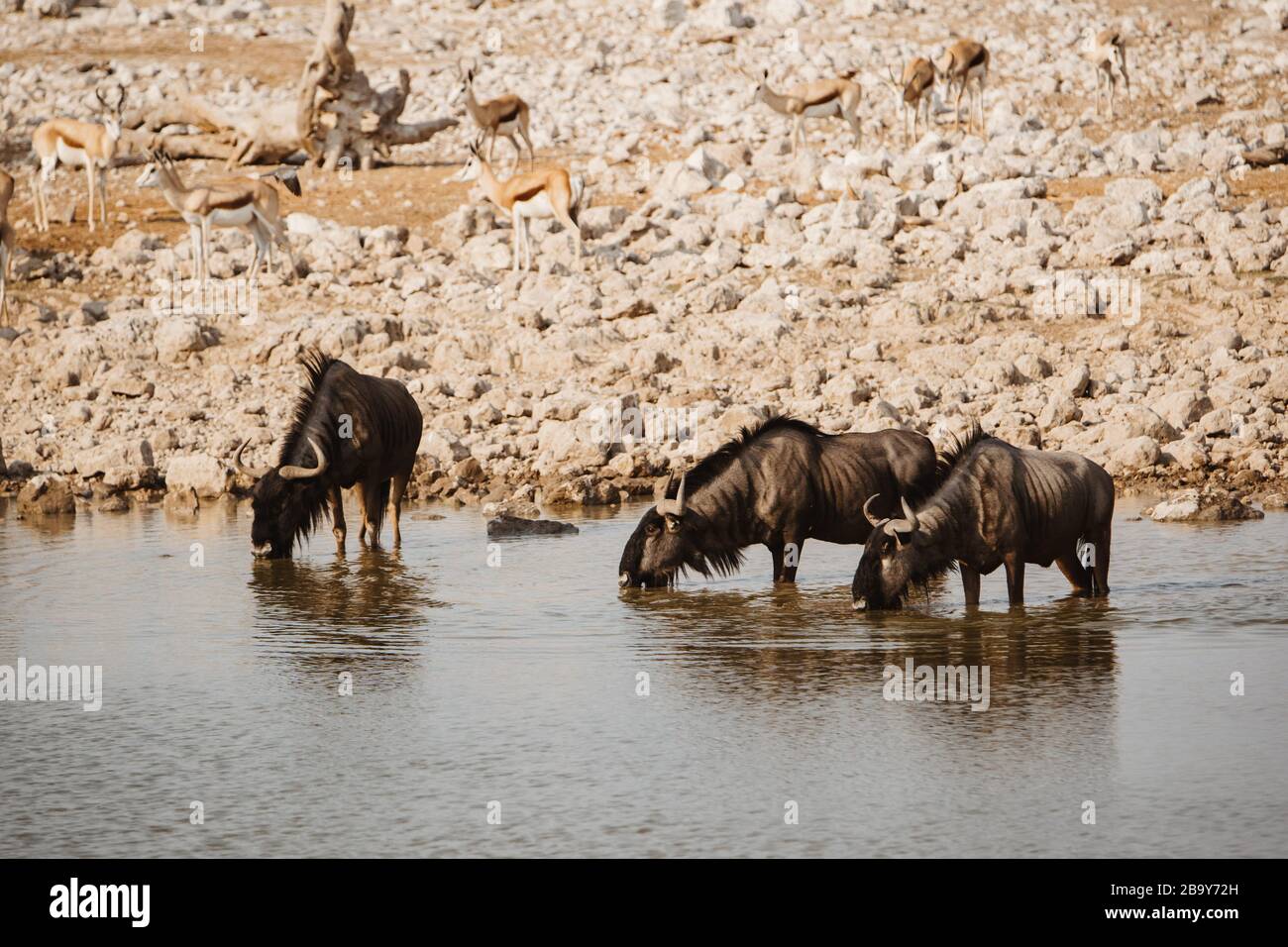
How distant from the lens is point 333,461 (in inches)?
579

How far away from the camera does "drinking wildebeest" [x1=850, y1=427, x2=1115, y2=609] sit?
11.0m

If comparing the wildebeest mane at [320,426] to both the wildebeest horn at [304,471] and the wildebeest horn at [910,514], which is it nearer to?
the wildebeest horn at [304,471]

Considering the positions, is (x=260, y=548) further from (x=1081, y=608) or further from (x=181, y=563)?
(x=1081, y=608)

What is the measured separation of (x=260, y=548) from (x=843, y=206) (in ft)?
38.1

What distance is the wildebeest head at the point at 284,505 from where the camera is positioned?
568 inches

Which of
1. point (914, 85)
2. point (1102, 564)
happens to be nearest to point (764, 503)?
point (1102, 564)

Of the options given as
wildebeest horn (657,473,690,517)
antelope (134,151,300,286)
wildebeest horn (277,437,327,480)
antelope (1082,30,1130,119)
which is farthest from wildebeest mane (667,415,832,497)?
antelope (1082,30,1130,119)

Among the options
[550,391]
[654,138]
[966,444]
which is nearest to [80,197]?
[654,138]

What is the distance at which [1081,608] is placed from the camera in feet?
37.7

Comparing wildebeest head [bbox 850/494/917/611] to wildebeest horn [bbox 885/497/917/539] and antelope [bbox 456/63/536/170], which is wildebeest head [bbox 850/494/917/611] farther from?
antelope [bbox 456/63/536/170]

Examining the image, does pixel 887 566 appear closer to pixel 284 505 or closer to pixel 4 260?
pixel 284 505

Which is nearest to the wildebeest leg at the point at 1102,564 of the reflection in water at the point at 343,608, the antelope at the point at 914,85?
the reflection in water at the point at 343,608

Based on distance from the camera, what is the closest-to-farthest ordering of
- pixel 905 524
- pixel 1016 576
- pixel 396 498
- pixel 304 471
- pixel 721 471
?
1. pixel 905 524
2. pixel 1016 576
3. pixel 721 471
4. pixel 304 471
5. pixel 396 498

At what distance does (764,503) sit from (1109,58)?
22.5m
